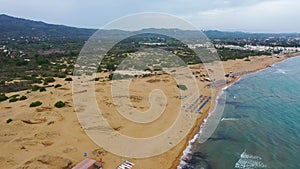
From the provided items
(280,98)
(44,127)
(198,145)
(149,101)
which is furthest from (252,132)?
(44,127)

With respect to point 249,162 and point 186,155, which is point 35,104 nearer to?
point 186,155

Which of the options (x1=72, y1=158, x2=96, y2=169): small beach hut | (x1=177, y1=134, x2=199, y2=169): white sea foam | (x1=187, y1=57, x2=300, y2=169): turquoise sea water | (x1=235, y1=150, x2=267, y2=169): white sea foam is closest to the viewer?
(x1=72, y1=158, x2=96, y2=169): small beach hut

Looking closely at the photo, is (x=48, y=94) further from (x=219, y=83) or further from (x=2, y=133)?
(x=219, y=83)

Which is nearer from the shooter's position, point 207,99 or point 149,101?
point 149,101

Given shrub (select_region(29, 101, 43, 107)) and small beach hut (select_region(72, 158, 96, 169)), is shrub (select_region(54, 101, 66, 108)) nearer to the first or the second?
shrub (select_region(29, 101, 43, 107))

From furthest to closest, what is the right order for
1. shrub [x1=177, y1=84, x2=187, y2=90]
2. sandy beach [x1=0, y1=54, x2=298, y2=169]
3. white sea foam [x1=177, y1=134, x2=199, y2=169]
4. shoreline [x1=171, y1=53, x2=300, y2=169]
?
shrub [x1=177, y1=84, x2=187, y2=90] < shoreline [x1=171, y1=53, x2=300, y2=169] < white sea foam [x1=177, y1=134, x2=199, y2=169] < sandy beach [x1=0, y1=54, x2=298, y2=169]

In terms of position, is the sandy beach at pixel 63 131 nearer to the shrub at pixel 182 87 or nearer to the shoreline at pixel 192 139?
the shoreline at pixel 192 139

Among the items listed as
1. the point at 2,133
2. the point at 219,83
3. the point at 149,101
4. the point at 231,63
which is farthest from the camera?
the point at 231,63

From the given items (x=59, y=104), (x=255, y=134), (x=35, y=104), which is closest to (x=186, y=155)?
(x=255, y=134)

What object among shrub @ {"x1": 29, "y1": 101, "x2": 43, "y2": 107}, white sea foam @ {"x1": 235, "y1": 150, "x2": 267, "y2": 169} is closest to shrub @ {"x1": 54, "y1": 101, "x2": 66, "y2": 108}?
shrub @ {"x1": 29, "y1": 101, "x2": 43, "y2": 107}
